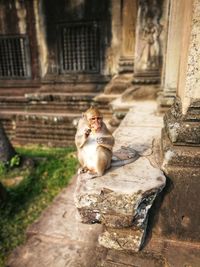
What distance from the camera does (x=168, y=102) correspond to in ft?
11.8

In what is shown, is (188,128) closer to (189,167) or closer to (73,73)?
(189,167)

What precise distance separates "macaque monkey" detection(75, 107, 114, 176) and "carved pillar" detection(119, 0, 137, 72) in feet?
13.7

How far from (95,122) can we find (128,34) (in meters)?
4.35

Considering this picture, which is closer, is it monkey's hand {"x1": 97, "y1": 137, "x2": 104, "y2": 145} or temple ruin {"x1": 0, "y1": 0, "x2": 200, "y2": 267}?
monkey's hand {"x1": 97, "y1": 137, "x2": 104, "y2": 145}

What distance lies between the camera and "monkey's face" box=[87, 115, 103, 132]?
1874mm

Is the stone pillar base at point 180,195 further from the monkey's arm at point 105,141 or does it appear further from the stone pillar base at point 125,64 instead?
the stone pillar base at point 125,64

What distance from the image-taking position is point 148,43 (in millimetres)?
4551

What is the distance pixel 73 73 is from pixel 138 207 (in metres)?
5.44

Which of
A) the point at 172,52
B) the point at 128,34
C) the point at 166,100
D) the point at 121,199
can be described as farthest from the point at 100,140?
the point at 128,34

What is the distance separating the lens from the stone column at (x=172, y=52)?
3203mm

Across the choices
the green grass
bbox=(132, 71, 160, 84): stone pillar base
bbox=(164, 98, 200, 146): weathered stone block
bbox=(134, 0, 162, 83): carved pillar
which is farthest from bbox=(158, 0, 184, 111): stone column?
the green grass

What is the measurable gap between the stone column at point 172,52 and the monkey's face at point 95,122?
1866mm

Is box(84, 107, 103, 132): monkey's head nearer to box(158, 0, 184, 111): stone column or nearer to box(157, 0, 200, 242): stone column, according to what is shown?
box(157, 0, 200, 242): stone column

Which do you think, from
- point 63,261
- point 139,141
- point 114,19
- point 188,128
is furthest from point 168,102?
point 114,19
